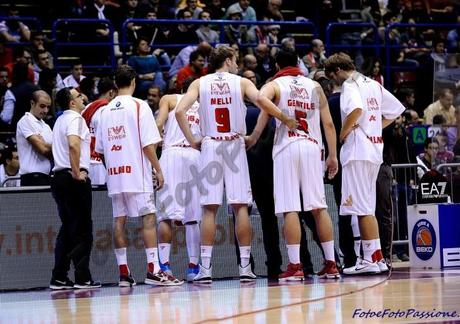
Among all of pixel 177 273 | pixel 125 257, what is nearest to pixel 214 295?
pixel 125 257

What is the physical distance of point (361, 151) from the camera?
1263 cm

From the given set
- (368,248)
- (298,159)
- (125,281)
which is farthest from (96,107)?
(368,248)

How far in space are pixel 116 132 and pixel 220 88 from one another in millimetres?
1297

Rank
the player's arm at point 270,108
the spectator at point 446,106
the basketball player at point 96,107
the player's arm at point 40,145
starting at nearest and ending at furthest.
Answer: the player's arm at point 270,108 → the player's arm at point 40,145 → the basketball player at point 96,107 → the spectator at point 446,106

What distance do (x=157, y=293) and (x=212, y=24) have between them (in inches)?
382

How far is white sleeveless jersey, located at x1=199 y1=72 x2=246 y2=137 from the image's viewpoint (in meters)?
12.5

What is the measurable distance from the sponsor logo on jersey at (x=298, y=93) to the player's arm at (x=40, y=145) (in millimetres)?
3168

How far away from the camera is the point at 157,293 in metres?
11.6

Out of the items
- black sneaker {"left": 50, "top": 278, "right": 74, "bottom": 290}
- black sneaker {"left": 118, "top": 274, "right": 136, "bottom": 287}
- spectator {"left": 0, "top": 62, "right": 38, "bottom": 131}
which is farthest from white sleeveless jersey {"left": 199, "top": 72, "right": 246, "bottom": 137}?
spectator {"left": 0, "top": 62, "right": 38, "bottom": 131}

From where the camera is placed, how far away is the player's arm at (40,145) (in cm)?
1337

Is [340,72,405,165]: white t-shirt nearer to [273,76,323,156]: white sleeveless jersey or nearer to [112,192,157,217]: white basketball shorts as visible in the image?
[273,76,323,156]: white sleeveless jersey

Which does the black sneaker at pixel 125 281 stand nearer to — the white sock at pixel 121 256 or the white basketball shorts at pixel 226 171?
the white sock at pixel 121 256

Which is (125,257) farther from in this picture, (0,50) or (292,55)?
(0,50)

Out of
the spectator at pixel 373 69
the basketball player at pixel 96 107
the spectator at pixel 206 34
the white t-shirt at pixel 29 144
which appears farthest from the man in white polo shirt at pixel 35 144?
the spectator at pixel 373 69
